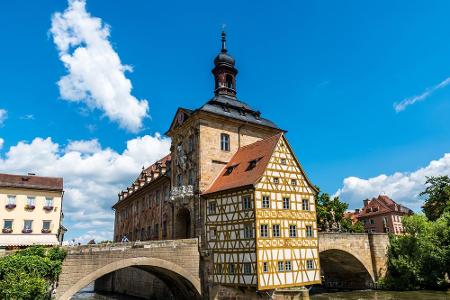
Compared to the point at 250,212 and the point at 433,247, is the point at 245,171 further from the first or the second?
the point at 433,247

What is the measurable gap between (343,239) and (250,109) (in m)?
14.5

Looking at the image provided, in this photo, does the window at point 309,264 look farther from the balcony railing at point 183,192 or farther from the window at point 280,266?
the balcony railing at point 183,192

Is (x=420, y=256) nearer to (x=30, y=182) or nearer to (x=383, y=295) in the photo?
(x=383, y=295)

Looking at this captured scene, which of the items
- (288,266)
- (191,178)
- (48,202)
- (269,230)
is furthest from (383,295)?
(48,202)

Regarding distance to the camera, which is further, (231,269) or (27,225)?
(27,225)

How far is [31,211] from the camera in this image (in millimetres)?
34250

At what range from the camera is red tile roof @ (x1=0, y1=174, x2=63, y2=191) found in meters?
34.6

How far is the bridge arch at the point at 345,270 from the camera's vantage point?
34969 millimetres

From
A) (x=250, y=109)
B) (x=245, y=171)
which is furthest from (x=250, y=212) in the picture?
(x=250, y=109)

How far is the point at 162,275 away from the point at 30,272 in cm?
1098

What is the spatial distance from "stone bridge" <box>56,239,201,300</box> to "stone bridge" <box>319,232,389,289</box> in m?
13.3

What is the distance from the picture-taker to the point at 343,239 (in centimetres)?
3412

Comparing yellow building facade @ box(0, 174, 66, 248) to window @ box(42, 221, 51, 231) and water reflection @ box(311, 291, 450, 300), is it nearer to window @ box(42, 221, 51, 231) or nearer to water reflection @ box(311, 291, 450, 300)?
window @ box(42, 221, 51, 231)

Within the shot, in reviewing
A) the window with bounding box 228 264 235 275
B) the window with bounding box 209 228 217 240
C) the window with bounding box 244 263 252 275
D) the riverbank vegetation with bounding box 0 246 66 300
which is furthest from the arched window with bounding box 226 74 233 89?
the riverbank vegetation with bounding box 0 246 66 300
